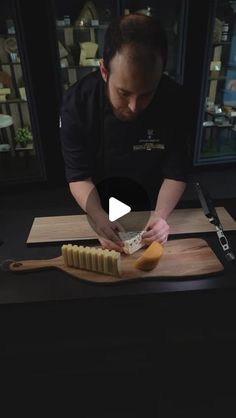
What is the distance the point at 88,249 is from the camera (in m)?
0.54

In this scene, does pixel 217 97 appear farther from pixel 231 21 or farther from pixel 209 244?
pixel 209 244

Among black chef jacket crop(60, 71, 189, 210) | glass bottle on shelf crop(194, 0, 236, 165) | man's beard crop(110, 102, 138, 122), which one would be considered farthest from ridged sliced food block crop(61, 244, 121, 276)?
glass bottle on shelf crop(194, 0, 236, 165)

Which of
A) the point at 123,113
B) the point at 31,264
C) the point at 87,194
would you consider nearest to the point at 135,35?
the point at 123,113

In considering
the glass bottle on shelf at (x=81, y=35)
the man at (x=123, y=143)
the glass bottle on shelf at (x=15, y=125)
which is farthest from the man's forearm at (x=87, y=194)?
the glass bottle on shelf at (x=81, y=35)

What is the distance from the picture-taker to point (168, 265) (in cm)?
55

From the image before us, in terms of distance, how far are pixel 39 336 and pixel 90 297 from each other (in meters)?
0.13

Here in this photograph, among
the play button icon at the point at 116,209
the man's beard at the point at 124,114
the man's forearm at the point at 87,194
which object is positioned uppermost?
the man's beard at the point at 124,114

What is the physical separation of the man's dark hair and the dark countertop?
0.32 metres

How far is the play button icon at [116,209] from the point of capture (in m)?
0.61

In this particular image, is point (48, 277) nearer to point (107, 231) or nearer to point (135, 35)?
point (107, 231)

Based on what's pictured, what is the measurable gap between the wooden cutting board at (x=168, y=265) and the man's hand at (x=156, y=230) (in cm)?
2

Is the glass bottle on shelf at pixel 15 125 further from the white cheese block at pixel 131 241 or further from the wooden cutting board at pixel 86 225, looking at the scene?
the white cheese block at pixel 131 241

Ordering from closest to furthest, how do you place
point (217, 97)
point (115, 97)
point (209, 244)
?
point (115, 97) < point (209, 244) < point (217, 97)

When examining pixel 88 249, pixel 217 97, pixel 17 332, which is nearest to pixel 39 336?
pixel 17 332
